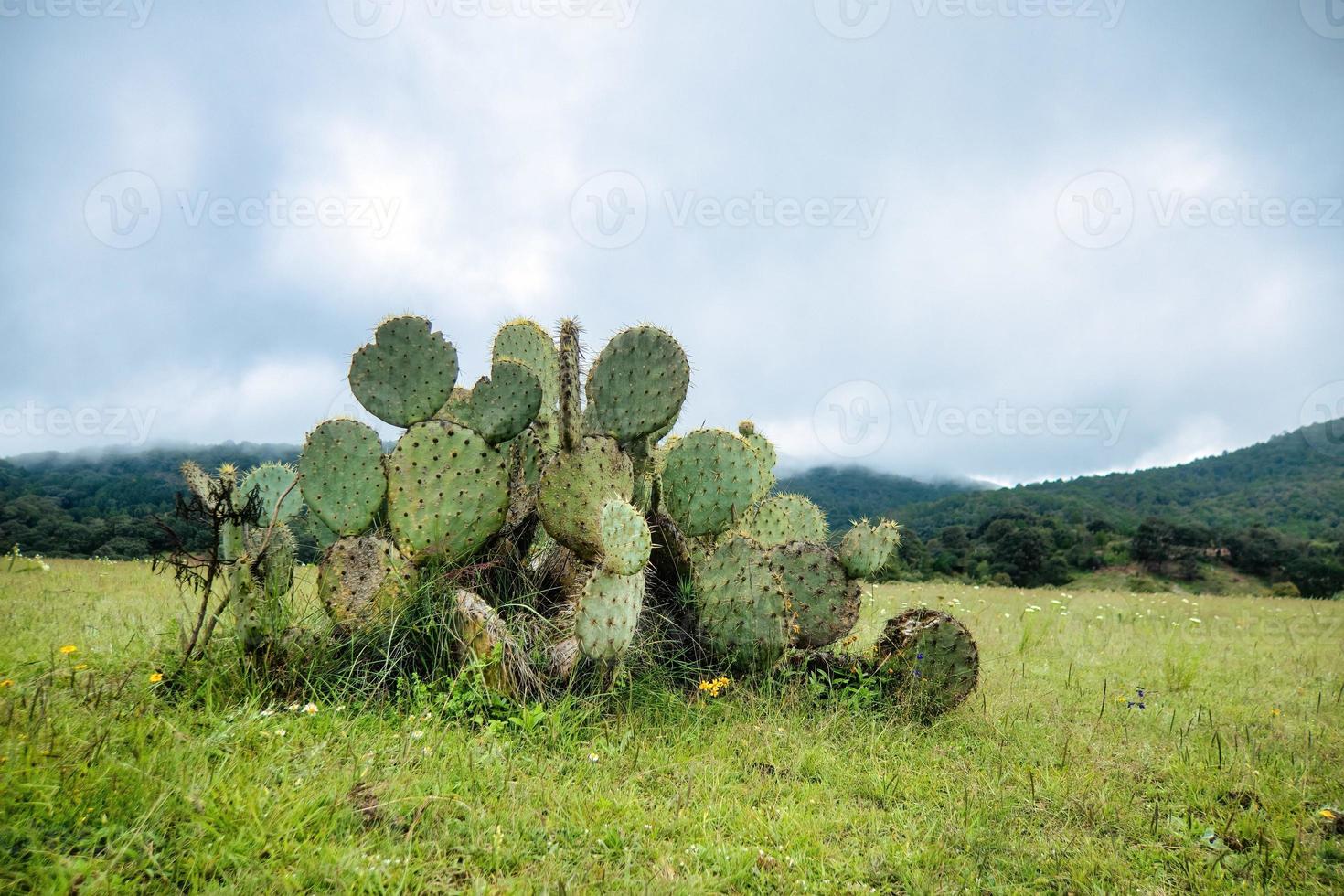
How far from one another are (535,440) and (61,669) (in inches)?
117

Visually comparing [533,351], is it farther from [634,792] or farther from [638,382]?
[634,792]

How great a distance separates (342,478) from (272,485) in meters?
1.08

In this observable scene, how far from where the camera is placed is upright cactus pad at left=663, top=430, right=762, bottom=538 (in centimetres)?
499

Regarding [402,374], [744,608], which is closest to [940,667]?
[744,608]

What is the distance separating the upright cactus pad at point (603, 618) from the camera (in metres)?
3.48

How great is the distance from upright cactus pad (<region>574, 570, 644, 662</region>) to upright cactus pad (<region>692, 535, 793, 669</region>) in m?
0.88

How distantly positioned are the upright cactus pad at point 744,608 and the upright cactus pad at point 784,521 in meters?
1.20

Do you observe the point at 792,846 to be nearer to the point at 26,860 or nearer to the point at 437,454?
the point at 26,860

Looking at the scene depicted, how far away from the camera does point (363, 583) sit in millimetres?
4102

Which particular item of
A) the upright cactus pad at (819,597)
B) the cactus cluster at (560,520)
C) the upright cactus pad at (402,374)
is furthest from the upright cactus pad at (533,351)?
the upright cactus pad at (819,597)

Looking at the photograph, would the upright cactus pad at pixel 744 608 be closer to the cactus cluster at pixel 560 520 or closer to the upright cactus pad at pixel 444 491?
the cactus cluster at pixel 560 520

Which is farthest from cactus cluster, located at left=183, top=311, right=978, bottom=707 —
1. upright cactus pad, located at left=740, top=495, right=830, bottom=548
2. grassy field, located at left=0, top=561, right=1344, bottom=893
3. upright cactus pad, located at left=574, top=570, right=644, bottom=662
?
upright cactus pad, located at left=740, top=495, right=830, bottom=548

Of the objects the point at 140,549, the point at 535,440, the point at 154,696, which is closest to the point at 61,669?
the point at 154,696

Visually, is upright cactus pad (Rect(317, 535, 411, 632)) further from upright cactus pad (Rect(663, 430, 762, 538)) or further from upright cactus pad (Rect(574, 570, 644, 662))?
upright cactus pad (Rect(663, 430, 762, 538))
